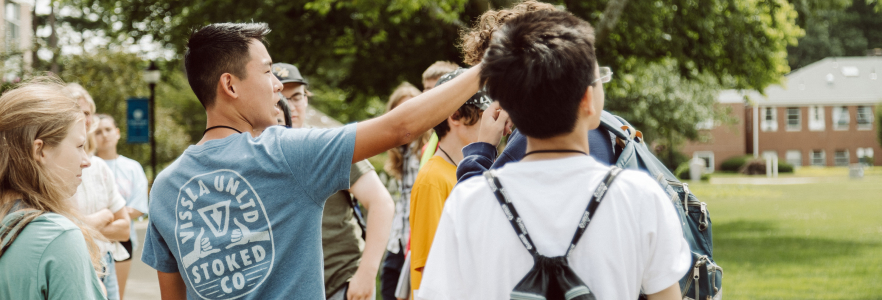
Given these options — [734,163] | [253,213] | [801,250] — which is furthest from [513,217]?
[734,163]

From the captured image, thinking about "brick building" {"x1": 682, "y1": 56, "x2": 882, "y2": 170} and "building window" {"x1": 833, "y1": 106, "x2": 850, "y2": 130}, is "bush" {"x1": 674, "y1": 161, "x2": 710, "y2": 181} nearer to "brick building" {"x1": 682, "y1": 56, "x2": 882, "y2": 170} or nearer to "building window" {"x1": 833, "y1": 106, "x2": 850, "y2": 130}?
"brick building" {"x1": 682, "y1": 56, "x2": 882, "y2": 170}

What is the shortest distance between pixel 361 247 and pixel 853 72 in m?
70.0

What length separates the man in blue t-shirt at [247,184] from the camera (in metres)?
2.02

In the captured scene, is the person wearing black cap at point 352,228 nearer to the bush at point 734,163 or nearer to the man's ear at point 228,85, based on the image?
the man's ear at point 228,85

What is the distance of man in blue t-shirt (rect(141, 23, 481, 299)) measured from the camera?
2.02m

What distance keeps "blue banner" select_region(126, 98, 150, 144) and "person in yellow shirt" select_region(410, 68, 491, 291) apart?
13.3 m

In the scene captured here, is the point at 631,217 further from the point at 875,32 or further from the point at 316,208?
the point at 875,32

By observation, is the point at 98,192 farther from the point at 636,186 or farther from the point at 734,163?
the point at 734,163

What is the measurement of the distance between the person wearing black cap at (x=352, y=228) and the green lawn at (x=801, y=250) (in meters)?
5.51

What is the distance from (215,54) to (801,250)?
11.6 metres

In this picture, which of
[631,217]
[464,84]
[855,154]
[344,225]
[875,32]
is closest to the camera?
[631,217]

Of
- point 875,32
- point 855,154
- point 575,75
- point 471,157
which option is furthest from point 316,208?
point 875,32

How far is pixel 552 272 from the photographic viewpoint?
1.61 m

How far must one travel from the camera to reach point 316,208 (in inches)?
83.2
